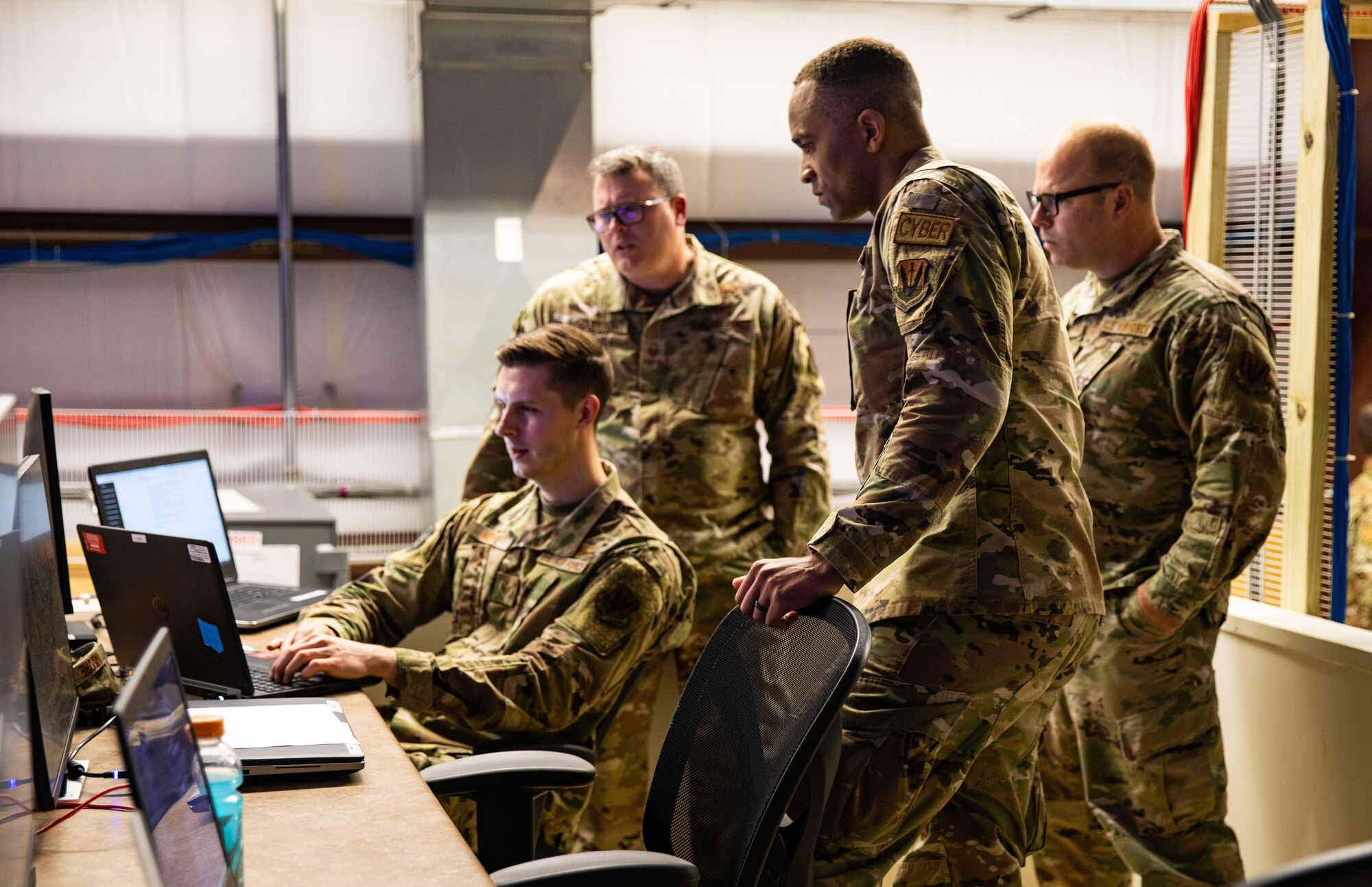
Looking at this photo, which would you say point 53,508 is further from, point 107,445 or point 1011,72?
point 1011,72

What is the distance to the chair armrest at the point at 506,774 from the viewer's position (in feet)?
5.54

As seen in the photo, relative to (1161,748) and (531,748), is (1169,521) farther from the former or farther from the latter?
(531,748)

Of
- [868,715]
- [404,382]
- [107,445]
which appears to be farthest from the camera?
[404,382]

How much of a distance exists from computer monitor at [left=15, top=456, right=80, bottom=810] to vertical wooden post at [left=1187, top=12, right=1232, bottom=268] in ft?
7.86

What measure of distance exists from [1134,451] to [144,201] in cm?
370

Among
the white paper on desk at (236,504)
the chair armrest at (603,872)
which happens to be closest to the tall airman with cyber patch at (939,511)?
the chair armrest at (603,872)

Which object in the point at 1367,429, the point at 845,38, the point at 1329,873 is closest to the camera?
the point at 1329,873

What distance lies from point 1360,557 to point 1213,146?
1361 millimetres

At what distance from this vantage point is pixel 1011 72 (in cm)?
554

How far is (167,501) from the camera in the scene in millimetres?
2785

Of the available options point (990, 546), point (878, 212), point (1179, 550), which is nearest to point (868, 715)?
point (990, 546)

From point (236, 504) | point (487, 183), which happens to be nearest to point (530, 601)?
point (236, 504)

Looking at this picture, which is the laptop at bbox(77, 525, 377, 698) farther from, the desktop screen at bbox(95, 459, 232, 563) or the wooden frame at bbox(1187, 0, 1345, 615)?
the wooden frame at bbox(1187, 0, 1345, 615)

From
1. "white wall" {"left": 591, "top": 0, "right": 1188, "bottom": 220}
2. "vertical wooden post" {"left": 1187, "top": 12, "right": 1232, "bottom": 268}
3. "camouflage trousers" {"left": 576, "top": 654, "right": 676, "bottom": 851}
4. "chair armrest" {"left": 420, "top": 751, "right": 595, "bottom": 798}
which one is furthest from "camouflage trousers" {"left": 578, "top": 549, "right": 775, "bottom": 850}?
"white wall" {"left": 591, "top": 0, "right": 1188, "bottom": 220}
